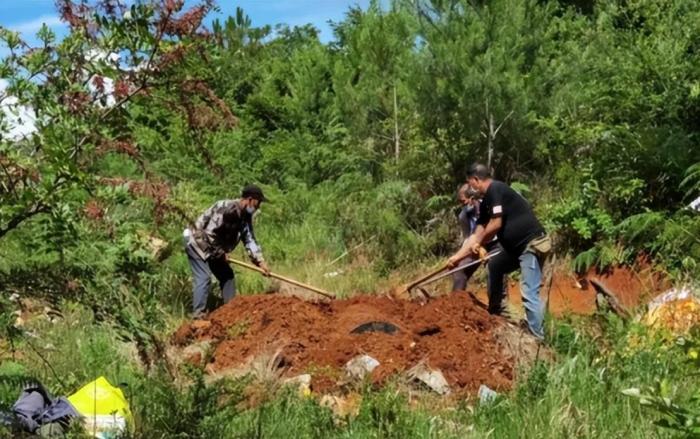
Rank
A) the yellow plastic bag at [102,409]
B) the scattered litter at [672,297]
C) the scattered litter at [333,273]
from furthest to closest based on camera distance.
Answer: the scattered litter at [333,273]
the scattered litter at [672,297]
the yellow plastic bag at [102,409]

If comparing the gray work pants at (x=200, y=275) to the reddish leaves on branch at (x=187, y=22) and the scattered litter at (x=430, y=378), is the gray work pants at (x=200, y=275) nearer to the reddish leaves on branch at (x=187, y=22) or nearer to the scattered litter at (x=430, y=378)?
the scattered litter at (x=430, y=378)

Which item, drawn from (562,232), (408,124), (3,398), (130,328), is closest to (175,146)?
(408,124)

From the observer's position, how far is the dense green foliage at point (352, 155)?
3.02 meters

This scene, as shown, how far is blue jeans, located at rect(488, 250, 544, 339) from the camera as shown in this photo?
8672 millimetres

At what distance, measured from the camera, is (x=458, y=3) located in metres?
13.1

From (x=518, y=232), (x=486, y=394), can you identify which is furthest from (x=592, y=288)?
(x=486, y=394)

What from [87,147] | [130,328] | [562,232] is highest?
[87,147]

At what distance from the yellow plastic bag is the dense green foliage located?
16 cm

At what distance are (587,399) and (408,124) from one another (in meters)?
9.61

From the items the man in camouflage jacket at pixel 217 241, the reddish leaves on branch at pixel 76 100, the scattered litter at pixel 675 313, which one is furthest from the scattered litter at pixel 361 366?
the reddish leaves on branch at pixel 76 100

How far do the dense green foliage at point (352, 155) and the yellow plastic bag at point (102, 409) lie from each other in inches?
6.5

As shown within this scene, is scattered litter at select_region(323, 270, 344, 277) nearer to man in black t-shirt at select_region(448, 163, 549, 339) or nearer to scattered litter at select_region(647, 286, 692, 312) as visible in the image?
man in black t-shirt at select_region(448, 163, 549, 339)

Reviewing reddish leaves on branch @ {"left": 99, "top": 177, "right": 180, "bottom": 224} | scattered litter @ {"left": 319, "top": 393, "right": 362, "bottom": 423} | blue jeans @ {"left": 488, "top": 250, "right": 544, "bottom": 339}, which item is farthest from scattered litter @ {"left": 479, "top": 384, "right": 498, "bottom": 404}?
reddish leaves on branch @ {"left": 99, "top": 177, "right": 180, "bottom": 224}

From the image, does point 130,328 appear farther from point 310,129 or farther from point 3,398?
point 310,129
